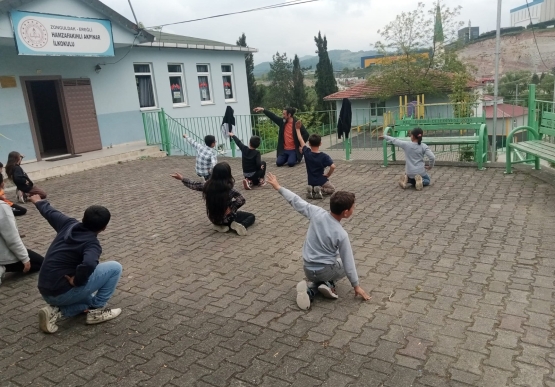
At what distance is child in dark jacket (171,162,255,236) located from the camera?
538cm

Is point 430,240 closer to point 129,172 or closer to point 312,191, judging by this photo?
point 312,191

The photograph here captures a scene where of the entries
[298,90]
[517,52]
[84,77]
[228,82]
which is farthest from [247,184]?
[517,52]

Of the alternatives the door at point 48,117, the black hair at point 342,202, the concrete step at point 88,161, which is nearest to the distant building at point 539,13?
the concrete step at point 88,161

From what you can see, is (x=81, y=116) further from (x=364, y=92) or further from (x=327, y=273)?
(x=364, y=92)

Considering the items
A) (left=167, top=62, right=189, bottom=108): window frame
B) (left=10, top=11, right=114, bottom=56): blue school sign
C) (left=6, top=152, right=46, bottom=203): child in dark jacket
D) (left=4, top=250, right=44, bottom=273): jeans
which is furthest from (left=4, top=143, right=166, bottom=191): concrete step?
(left=4, top=250, right=44, bottom=273): jeans

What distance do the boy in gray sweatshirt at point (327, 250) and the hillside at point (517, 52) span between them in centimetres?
4387

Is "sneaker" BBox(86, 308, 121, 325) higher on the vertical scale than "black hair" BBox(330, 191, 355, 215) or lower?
lower

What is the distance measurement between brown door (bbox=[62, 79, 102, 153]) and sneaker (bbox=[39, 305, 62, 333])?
10.5 metres

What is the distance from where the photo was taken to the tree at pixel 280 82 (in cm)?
4906

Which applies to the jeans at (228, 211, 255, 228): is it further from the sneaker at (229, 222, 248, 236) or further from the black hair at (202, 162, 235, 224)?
the black hair at (202, 162, 235, 224)

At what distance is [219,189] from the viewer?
17.7 feet

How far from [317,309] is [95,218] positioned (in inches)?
74.7

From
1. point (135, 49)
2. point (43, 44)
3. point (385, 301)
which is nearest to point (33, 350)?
point (385, 301)

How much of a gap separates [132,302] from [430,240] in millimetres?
3265
